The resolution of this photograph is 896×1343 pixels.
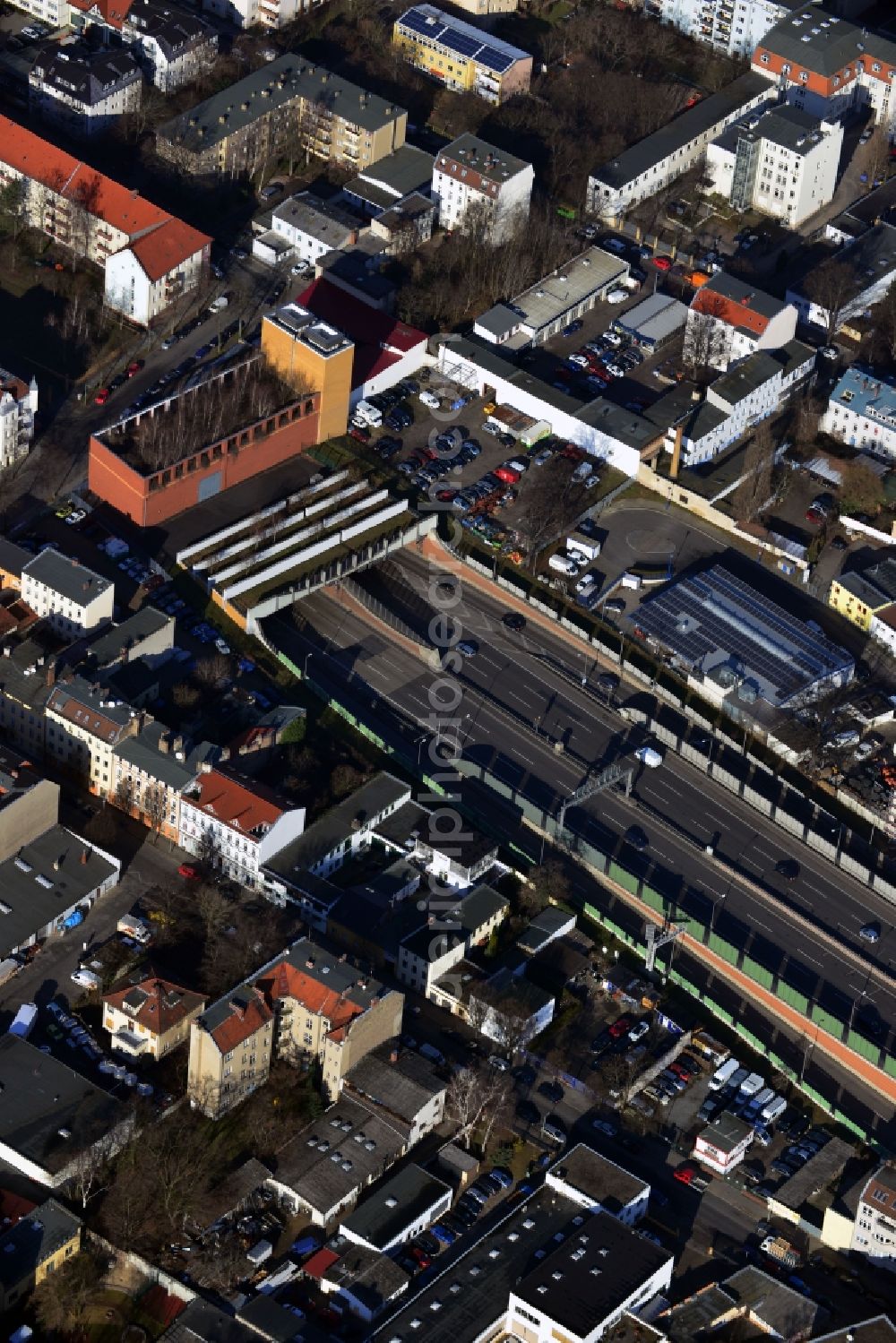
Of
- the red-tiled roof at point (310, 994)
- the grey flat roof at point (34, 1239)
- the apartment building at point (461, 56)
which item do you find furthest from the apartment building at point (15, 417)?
the grey flat roof at point (34, 1239)

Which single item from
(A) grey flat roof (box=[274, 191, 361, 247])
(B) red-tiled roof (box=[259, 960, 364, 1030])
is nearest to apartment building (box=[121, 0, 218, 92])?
(A) grey flat roof (box=[274, 191, 361, 247])

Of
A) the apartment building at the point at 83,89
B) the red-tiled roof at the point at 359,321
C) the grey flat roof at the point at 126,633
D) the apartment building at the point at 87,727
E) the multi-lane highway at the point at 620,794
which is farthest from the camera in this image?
the apartment building at the point at 83,89

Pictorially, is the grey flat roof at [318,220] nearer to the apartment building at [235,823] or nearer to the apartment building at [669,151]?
the apartment building at [669,151]

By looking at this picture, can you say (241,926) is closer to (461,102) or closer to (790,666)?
(790,666)

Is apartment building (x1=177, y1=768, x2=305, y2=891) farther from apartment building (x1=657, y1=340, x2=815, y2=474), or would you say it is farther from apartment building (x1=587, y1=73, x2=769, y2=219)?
apartment building (x1=587, y1=73, x2=769, y2=219)

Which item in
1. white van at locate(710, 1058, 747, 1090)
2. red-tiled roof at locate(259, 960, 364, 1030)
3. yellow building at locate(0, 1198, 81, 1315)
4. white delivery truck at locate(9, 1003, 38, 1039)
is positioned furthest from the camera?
white van at locate(710, 1058, 747, 1090)

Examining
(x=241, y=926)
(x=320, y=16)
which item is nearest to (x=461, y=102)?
(x=320, y=16)
